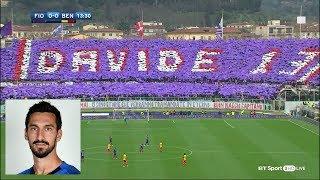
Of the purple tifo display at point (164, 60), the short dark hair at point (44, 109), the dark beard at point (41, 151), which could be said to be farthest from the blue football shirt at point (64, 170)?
the purple tifo display at point (164, 60)

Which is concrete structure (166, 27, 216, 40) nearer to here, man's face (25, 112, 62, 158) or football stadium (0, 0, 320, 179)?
football stadium (0, 0, 320, 179)

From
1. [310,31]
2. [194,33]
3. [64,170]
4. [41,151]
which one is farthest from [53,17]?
[310,31]

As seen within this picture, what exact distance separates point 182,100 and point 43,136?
53547mm

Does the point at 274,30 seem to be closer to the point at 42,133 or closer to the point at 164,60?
the point at 164,60

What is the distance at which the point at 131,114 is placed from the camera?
78.2 metres

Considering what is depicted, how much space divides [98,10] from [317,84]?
1816 inches

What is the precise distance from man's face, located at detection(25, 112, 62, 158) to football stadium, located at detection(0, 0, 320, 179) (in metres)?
7.26

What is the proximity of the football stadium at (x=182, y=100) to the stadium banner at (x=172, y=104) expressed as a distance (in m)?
0.12

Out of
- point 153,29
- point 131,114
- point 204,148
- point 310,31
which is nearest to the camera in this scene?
point 204,148

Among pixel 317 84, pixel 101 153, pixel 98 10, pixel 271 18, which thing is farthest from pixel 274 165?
pixel 271 18

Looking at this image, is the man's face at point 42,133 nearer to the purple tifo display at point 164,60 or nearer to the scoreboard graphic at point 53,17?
the purple tifo display at point 164,60

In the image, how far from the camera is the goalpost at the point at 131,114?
76375mm

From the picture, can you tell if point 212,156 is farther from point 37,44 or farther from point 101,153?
point 37,44

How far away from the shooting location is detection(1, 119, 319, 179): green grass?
150ft
